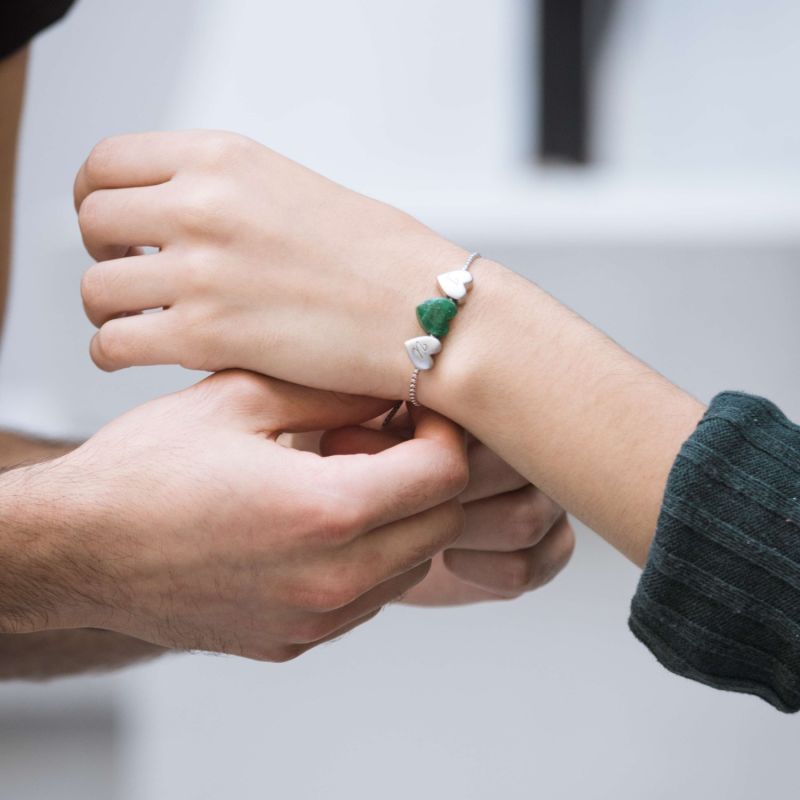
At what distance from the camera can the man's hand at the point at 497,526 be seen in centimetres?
75

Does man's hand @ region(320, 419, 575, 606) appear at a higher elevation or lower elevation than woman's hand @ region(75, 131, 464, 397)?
lower

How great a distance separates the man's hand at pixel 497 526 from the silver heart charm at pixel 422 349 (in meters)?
0.08

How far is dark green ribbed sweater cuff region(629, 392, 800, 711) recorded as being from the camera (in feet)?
1.96

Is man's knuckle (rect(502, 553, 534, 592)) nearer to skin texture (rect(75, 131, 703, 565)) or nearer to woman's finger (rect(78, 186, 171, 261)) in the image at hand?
skin texture (rect(75, 131, 703, 565))

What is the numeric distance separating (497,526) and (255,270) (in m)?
0.29

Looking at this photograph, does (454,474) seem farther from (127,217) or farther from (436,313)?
(127,217)

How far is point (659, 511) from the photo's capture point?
640 mm

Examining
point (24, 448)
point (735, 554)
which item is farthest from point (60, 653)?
point (735, 554)

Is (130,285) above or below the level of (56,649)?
above

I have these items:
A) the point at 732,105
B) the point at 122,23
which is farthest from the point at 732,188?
the point at 122,23

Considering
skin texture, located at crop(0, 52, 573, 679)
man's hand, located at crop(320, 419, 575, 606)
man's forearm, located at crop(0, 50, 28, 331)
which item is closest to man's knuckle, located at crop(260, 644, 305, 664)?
skin texture, located at crop(0, 52, 573, 679)

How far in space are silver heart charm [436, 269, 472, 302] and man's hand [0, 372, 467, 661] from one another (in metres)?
0.11

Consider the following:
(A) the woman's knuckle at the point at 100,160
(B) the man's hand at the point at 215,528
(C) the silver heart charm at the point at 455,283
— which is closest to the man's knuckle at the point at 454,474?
(B) the man's hand at the point at 215,528

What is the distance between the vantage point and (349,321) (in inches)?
27.6
